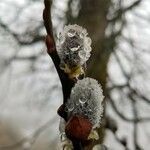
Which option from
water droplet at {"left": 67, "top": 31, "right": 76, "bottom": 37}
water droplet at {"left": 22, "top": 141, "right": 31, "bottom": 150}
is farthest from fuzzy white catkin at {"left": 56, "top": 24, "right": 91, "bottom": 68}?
water droplet at {"left": 22, "top": 141, "right": 31, "bottom": 150}

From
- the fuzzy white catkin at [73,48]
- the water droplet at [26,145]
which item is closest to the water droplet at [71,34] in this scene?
the fuzzy white catkin at [73,48]

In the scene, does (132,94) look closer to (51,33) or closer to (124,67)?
(124,67)

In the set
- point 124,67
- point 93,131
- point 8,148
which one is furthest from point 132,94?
point 93,131

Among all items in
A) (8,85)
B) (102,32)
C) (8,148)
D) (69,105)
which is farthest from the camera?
(8,85)

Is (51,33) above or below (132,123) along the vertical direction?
above

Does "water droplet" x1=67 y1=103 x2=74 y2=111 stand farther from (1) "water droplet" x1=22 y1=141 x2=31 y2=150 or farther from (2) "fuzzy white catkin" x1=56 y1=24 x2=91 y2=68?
(1) "water droplet" x1=22 y1=141 x2=31 y2=150

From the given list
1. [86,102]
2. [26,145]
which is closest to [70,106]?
[86,102]

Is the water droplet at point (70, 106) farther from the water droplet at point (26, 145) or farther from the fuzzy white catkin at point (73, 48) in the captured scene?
the water droplet at point (26, 145)
